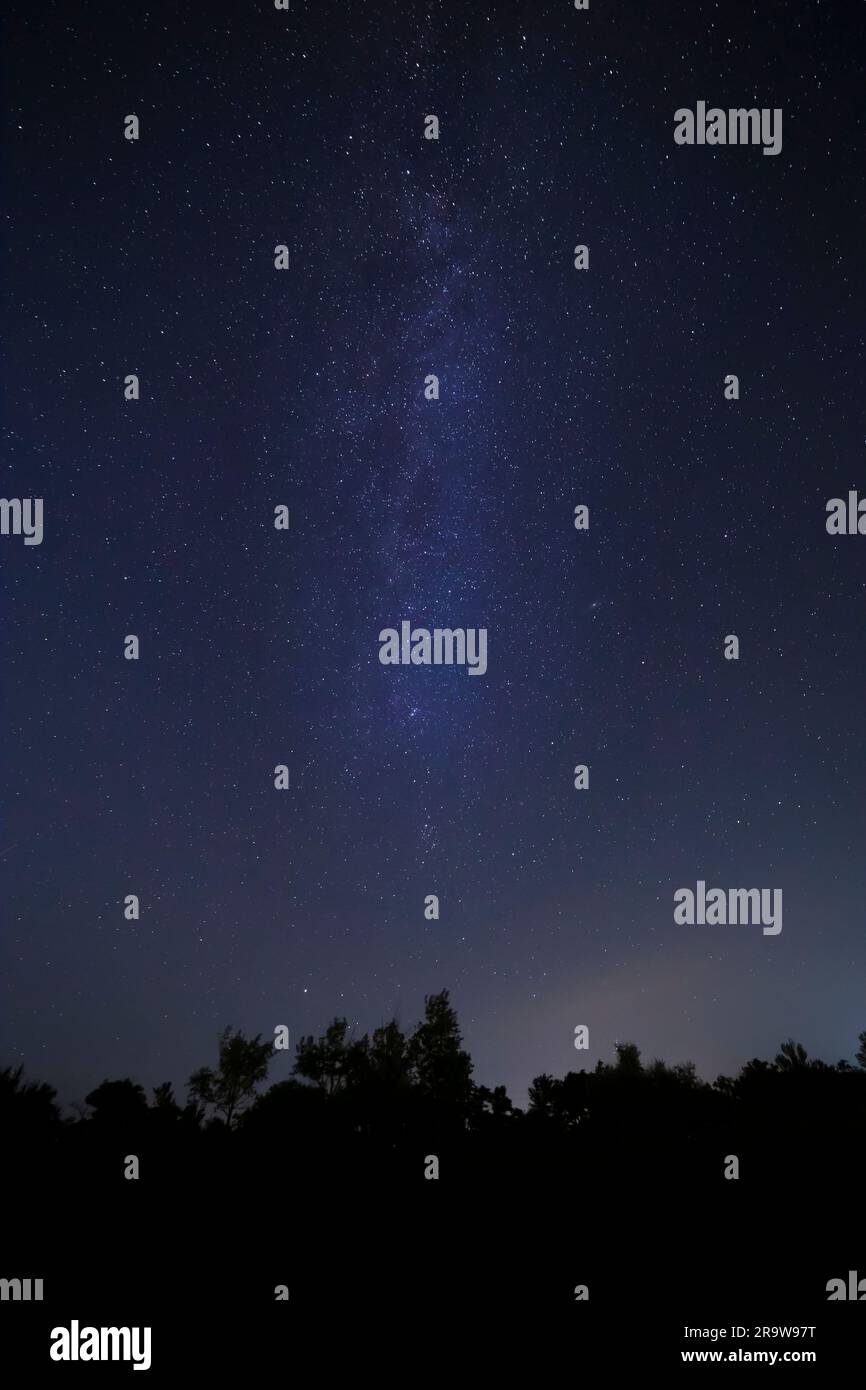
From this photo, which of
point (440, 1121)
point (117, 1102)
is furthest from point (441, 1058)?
point (117, 1102)

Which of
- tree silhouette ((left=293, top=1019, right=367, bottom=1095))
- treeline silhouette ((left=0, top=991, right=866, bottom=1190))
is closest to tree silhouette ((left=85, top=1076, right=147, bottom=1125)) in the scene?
treeline silhouette ((left=0, top=991, right=866, bottom=1190))

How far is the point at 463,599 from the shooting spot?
773 cm

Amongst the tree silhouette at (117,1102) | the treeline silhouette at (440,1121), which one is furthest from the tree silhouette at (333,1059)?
the tree silhouette at (117,1102)

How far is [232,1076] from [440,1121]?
186 cm

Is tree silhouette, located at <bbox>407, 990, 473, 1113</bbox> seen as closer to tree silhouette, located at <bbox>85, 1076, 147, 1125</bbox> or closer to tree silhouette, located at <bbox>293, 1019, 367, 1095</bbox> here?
tree silhouette, located at <bbox>293, 1019, 367, 1095</bbox>

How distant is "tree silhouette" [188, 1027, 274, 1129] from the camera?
25.1ft

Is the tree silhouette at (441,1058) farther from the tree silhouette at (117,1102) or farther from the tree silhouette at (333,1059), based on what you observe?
the tree silhouette at (117,1102)

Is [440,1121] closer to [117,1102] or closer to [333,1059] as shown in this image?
[333,1059]

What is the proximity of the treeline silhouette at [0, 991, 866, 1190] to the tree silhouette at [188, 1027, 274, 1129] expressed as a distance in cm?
1

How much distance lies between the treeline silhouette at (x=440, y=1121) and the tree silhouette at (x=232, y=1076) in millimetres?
11

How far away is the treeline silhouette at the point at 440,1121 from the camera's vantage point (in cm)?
742

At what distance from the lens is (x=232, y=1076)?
7.68 metres
